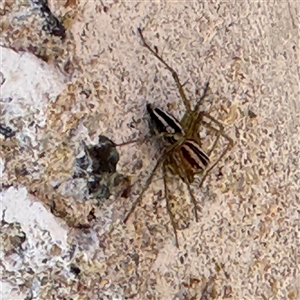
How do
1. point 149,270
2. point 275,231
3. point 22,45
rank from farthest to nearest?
1. point 275,231
2. point 149,270
3. point 22,45

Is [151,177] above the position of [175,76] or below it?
below

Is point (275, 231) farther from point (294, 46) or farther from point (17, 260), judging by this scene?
point (17, 260)

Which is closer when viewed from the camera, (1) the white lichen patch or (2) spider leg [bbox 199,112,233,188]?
(1) the white lichen patch

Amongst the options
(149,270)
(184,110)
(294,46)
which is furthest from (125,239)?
(294,46)

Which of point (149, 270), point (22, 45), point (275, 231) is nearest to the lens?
point (22, 45)

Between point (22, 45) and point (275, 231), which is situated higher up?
point (22, 45)

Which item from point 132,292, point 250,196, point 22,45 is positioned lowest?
point 132,292
